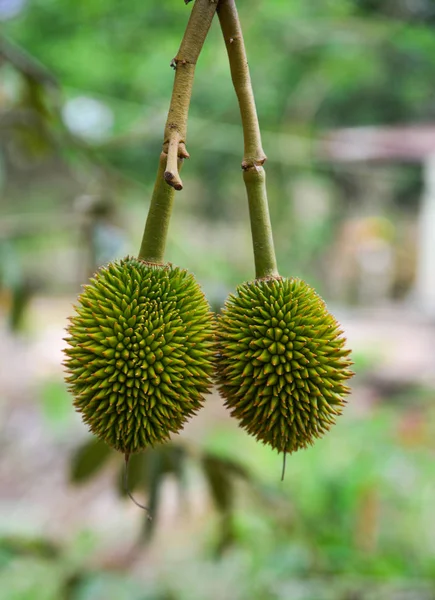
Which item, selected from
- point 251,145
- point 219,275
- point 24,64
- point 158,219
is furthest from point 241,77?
point 219,275

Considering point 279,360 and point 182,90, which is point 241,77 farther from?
point 279,360

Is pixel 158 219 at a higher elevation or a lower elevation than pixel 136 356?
higher

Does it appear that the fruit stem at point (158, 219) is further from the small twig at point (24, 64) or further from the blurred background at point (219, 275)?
the small twig at point (24, 64)

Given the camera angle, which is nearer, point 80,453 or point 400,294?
point 80,453

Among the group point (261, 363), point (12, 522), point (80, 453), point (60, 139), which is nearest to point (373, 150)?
point (60, 139)

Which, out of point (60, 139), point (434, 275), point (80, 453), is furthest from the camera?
point (434, 275)

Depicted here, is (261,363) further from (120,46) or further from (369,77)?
(369,77)

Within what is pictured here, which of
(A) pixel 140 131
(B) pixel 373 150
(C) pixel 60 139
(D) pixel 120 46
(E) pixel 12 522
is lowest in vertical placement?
(E) pixel 12 522
